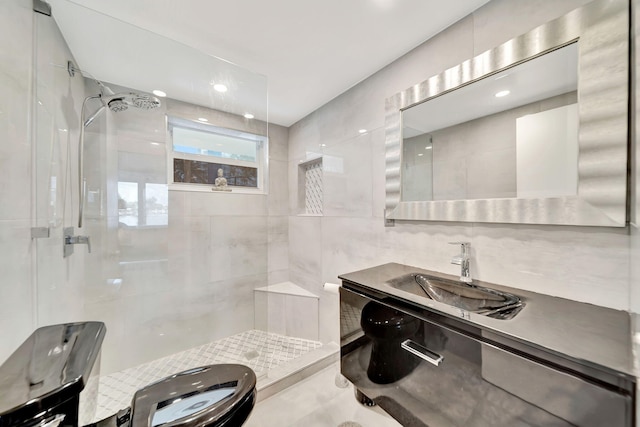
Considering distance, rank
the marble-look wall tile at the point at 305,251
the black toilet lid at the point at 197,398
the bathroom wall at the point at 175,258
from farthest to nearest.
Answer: the marble-look wall tile at the point at 305,251
the bathroom wall at the point at 175,258
the black toilet lid at the point at 197,398

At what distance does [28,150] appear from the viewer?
99 centimetres

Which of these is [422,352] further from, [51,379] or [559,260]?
[51,379]

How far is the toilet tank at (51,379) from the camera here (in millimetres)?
527

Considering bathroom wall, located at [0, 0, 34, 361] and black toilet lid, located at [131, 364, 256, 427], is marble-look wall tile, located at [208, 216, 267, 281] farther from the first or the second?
black toilet lid, located at [131, 364, 256, 427]

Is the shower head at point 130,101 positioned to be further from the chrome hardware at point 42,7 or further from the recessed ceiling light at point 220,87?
the chrome hardware at point 42,7

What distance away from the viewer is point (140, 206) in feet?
6.05

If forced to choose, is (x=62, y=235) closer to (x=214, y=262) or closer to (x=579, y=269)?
(x=214, y=262)

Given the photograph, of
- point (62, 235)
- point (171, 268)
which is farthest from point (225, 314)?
point (62, 235)

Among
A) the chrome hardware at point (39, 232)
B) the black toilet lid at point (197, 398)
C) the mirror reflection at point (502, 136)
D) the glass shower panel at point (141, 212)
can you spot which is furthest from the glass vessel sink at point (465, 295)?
the chrome hardware at point (39, 232)

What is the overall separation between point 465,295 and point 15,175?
1.94 metres

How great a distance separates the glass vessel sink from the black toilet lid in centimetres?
77

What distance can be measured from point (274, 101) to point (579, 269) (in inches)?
89.3

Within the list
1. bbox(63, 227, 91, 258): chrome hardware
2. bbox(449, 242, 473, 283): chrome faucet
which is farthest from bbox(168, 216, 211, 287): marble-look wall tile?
bbox(449, 242, 473, 283): chrome faucet

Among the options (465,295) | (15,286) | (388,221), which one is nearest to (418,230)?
(388,221)
